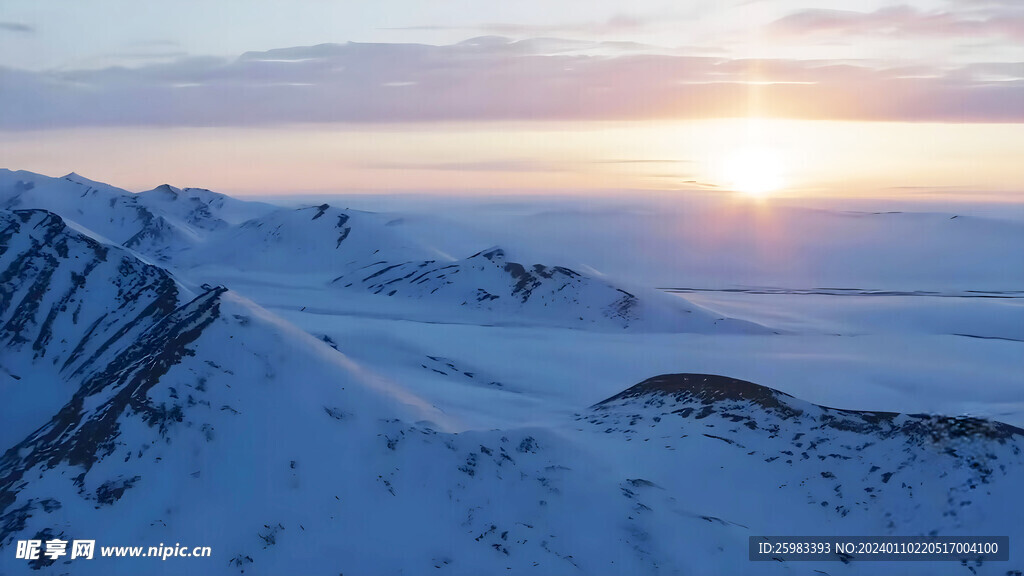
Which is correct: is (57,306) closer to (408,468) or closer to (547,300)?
(408,468)

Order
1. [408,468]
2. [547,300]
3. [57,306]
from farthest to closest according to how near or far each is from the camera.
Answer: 1. [547,300]
2. [57,306]
3. [408,468]

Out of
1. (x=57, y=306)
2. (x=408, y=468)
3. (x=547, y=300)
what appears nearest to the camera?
(x=408, y=468)

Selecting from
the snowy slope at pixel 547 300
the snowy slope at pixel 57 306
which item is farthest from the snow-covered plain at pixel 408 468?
the snowy slope at pixel 547 300

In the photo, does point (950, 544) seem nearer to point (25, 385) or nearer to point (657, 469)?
point (657, 469)

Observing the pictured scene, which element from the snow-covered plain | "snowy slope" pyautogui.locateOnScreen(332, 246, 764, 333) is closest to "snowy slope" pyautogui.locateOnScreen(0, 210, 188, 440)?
the snow-covered plain

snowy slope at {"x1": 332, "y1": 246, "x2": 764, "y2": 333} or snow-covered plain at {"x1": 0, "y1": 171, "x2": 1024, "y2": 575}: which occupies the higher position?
snow-covered plain at {"x1": 0, "y1": 171, "x2": 1024, "y2": 575}

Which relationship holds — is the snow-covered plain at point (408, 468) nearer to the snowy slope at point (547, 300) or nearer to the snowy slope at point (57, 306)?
the snowy slope at point (57, 306)

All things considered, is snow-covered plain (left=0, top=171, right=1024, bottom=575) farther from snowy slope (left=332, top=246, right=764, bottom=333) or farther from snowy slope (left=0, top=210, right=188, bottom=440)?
snowy slope (left=332, top=246, right=764, bottom=333)

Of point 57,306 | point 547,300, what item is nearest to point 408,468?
point 57,306

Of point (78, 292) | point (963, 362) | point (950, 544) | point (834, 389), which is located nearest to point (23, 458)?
point (78, 292)

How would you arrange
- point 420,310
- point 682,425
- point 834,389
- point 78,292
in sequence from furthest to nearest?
point 420,310 → point 834,389 → point 78,292 → point 682,425

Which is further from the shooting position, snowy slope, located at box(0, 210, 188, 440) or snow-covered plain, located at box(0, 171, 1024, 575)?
snowy slope, located at box(0, 210, 188, 440)
